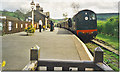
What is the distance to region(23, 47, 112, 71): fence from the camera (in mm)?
2299

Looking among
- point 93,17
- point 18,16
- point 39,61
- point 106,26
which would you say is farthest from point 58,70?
point 18,16

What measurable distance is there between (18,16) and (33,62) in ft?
103

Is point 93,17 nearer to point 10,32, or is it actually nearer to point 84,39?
point 84,39

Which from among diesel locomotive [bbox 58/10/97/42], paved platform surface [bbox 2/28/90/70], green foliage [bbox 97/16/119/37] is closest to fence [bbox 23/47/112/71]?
paved platform surface [bbox 2/28/90/70]

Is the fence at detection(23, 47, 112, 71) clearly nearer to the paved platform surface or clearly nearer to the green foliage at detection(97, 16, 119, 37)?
the paved platform surface

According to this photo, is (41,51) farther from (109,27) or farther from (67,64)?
(109,27)

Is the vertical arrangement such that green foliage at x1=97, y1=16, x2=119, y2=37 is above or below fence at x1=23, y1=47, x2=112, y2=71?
above

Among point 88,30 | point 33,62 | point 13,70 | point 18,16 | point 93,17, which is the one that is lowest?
point 13,70

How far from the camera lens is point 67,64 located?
230 cm

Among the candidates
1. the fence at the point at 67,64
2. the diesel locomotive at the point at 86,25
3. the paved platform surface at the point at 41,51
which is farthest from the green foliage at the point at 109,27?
the fence at the point at 67,64

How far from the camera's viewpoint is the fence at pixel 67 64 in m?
2.30

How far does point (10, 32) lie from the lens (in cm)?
859

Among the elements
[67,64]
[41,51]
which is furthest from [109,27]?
[67,64]

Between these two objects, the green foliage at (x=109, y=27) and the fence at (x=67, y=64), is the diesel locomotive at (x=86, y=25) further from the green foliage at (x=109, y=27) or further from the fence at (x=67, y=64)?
the fence at (x=67, y=64)
